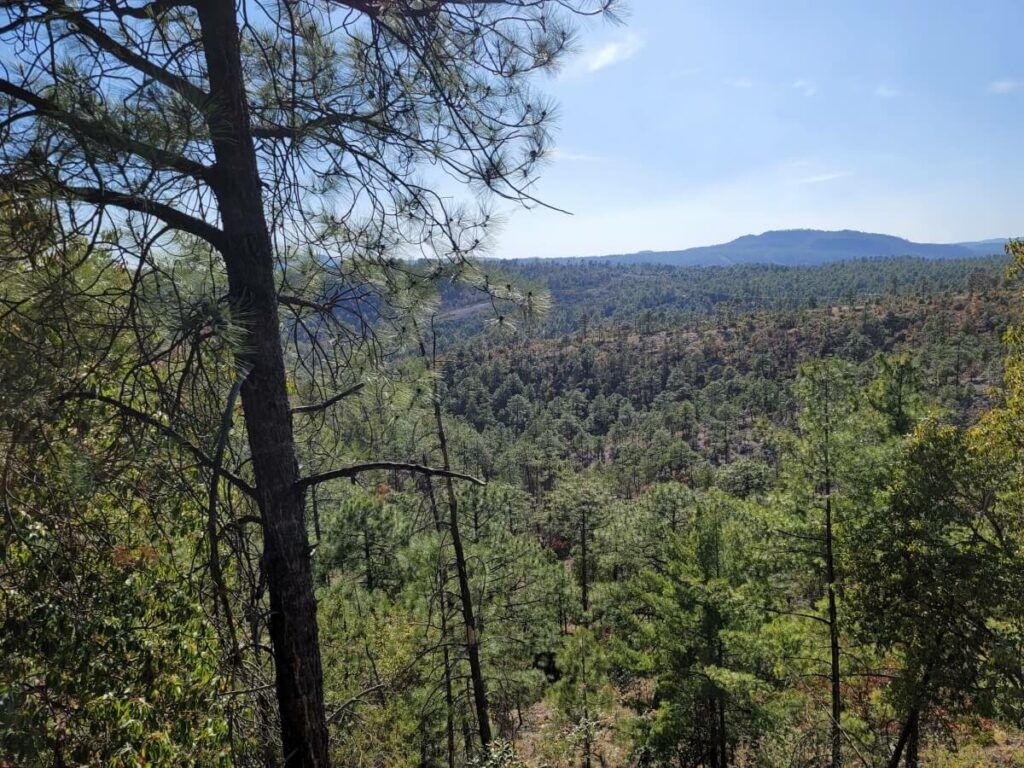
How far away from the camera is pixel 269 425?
222 cm

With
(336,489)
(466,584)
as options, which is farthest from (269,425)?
(336,489)

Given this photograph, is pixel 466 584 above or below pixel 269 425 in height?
below

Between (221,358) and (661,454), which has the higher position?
(221,358)

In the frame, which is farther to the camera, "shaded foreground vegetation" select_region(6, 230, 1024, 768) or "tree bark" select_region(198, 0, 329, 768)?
"tree bark" select_region(198, 0, 329, 768)

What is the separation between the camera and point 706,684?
10.4m

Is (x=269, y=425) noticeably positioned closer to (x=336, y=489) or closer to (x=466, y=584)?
(x=466, y=584)

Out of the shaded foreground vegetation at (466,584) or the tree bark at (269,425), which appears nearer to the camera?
the shaded foreground vegetation at (466,584)

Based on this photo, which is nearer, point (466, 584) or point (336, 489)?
point (466, 584)

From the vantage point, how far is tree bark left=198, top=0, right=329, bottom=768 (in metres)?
2.12

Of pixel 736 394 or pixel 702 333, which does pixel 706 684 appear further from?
pixel 702 333

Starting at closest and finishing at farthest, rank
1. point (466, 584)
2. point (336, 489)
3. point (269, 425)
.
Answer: point (269, 425)
point (466, 584)
point (336, 489)

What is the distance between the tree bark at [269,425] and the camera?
212cm

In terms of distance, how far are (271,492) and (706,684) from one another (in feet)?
35.3

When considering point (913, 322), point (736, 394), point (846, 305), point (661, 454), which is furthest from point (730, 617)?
point (846, 305)
